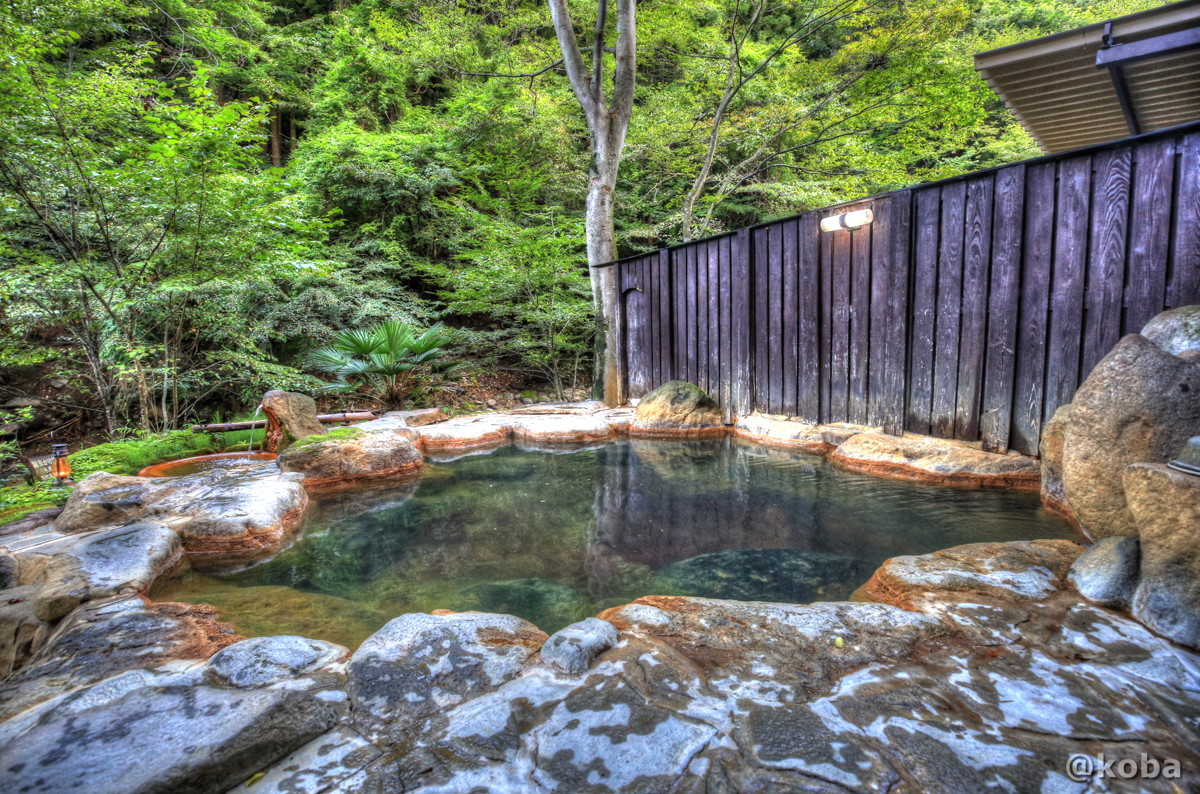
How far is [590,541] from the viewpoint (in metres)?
3.02

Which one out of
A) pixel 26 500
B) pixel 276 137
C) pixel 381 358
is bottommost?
pixel 26 500

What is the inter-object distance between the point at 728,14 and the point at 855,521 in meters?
11.5

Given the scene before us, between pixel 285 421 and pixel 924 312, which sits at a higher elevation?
pixel 924 312

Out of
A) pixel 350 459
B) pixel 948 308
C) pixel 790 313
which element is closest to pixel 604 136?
pixel 790 313

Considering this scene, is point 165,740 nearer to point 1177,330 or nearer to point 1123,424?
point 1123,424

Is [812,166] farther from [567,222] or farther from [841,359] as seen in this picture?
[841,359]

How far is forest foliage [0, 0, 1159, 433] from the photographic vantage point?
3879mm

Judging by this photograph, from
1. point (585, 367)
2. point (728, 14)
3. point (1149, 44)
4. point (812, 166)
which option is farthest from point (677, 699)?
point (728, 14)

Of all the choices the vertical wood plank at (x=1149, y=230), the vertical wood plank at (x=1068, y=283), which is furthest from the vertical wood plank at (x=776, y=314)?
the vertical wood plank at (x=1149, y=230)

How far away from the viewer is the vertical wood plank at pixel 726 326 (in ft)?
18.6

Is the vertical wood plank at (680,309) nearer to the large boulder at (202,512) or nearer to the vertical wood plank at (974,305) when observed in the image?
the vertical wood plank at (974,305)

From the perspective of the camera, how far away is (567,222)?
8664 millimetres

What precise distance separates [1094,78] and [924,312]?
1839 mm

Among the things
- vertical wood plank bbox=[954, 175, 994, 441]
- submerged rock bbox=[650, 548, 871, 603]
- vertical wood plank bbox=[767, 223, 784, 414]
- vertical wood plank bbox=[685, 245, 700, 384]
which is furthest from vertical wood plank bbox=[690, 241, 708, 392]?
submerged rock bbox=[650, 548, 871, 603]
